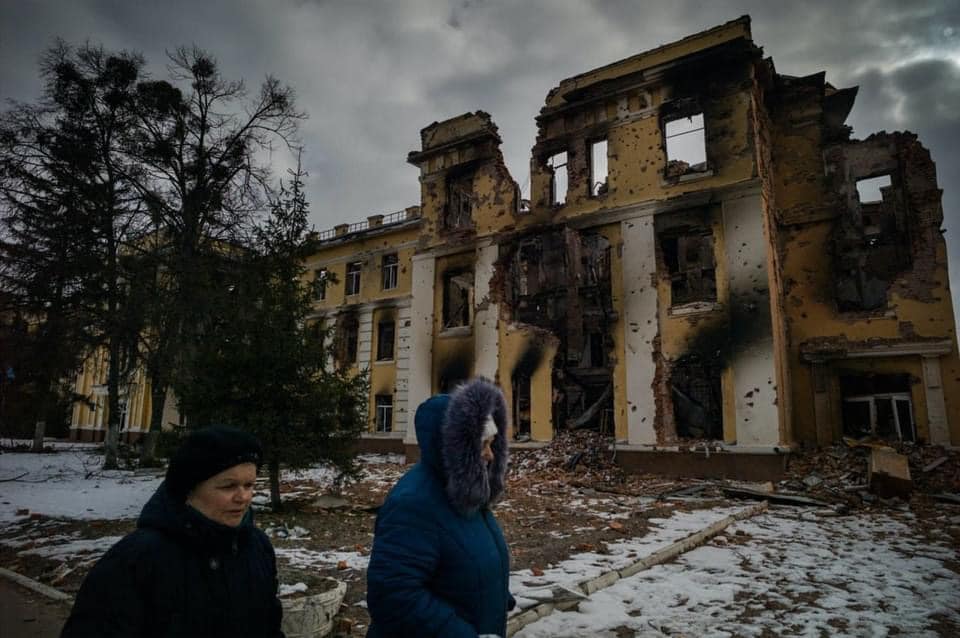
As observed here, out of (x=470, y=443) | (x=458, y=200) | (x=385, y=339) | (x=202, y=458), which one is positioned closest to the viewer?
(x=202, y=458)

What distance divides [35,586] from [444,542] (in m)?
5.66

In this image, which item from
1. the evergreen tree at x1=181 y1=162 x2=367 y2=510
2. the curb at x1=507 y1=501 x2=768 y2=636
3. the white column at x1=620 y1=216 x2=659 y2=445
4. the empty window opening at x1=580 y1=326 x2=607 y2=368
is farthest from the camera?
the empty window opening at x1=580 y1=326 x2=607 y2=368

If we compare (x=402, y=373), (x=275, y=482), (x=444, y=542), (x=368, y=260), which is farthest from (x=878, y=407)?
(x=368, y=260)

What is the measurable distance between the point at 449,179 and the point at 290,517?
15125 millimetres

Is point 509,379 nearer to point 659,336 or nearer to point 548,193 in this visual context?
point 659,336

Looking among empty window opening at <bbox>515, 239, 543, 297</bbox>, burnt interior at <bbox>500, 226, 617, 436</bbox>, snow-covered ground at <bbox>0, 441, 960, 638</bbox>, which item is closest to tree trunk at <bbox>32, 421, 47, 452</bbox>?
snow-covered ground at <bbox>0, 441, 960, 638</bbox>

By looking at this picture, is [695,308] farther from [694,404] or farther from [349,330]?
[349,330]

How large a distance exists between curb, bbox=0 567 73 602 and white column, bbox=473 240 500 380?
518 inches

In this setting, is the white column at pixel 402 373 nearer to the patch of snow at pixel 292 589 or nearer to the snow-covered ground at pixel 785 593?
the snow-covered ground at pixel 785 593

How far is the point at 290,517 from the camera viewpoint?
866 centimetres

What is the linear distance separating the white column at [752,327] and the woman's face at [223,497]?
1393 cm

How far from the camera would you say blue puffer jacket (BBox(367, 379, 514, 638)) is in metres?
1.81

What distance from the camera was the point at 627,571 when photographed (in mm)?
5801

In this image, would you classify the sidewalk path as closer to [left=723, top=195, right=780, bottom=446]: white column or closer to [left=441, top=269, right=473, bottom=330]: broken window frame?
[left=723, top=195, right=780, bottom=446]: white column
